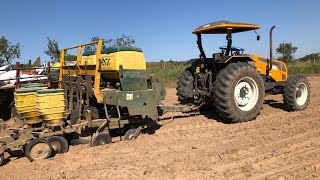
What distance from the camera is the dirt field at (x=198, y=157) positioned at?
4141 mm

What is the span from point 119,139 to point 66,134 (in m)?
0.99

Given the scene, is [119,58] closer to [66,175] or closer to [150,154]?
[150,154]

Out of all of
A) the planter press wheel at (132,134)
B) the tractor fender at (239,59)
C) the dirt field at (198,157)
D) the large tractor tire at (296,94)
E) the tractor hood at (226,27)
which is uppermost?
the tractor hood at (226,27)

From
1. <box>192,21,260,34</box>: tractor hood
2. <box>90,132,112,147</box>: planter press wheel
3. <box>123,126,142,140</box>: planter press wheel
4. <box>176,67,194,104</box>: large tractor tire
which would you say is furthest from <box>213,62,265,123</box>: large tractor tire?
<box>90,132,112,147</box>: planter press wheel

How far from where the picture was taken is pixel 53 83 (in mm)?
7453

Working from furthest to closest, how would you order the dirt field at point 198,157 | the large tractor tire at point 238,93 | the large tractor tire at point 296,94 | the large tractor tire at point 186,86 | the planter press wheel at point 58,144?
the large tractor tire at point 186,86 < the large tractor tire at point 296,94 < the large tractor tire at point 238,93 < the planter press wheel at point 58,144 < the dirt field at point 198,157

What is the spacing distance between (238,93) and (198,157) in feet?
9.66

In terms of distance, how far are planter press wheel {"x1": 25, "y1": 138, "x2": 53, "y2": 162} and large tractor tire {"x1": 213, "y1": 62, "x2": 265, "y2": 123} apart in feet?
11.7

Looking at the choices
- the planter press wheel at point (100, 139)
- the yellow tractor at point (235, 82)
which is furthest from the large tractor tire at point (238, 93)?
the planter press wheel at point (100, 139)

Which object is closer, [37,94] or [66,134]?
[37,94]

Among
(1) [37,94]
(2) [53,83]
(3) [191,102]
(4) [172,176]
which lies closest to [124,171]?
(4) [172,176]

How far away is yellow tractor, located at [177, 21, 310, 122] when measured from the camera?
6.96 metres

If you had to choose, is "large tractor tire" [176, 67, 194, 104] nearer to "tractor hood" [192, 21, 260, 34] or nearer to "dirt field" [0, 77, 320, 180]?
"tractor hood" [192, 21, 260, 34]

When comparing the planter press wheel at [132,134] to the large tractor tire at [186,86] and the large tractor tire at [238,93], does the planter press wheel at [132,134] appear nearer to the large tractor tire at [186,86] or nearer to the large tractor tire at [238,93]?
the large tractor tire at [238,93]
